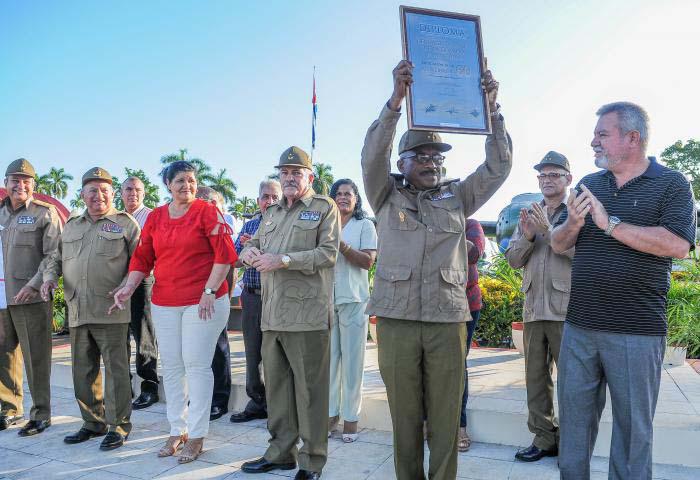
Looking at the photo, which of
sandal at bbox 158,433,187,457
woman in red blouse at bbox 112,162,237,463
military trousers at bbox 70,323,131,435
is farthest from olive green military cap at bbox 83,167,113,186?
sandal at bbox 158,433,187,457

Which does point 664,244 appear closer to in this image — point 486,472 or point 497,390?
point 486,472

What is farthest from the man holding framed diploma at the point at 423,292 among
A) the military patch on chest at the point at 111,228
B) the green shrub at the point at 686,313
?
the green shrub at the point at 686,313

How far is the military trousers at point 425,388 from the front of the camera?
2770mm

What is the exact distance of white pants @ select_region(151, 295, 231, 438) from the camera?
3893 mm

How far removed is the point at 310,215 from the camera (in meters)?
3.67

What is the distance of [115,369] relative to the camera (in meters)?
4.28

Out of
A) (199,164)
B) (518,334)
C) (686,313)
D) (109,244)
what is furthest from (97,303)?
(199,164)

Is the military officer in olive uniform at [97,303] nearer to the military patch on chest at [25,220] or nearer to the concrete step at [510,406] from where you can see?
the military patch on chest at [25,220]

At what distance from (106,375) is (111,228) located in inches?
46.2

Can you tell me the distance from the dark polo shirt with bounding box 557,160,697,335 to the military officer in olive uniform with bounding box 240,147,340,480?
1.67 meters

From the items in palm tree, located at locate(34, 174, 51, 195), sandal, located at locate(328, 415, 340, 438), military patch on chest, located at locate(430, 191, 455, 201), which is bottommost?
sandal, located at locate(328, 415, 340, 438)

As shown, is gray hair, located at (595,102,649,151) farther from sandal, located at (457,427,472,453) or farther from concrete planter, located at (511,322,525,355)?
concrete planter, located at (511,322,525,355)

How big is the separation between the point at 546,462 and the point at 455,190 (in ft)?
6.60

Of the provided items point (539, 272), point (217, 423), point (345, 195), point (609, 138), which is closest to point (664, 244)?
point (609, 138)
